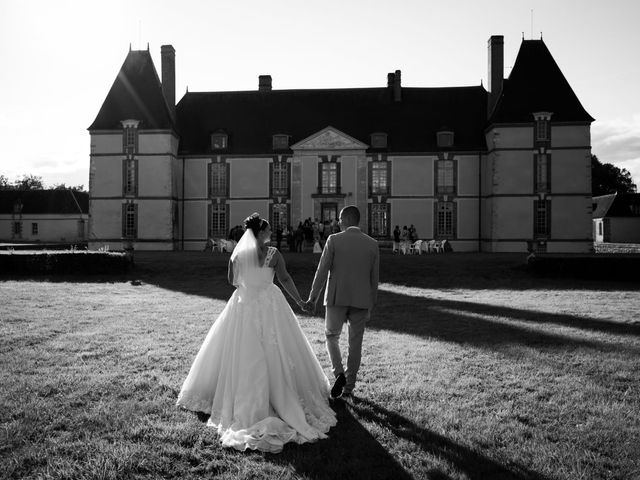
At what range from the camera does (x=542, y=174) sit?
1276 inches

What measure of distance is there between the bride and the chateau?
93.1 ft

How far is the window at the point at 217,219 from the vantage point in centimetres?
3503

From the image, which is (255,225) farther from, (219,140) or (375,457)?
(219,140)

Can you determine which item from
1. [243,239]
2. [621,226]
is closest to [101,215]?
[243,239]

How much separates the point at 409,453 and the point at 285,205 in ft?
100

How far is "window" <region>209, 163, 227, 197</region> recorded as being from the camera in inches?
1372

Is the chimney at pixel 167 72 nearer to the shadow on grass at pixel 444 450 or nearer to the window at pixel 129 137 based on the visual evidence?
the window at pixel 129 137

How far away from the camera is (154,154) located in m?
33.5

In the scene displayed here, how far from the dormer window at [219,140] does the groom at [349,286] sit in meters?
29.9

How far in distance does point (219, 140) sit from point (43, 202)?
1576 inches

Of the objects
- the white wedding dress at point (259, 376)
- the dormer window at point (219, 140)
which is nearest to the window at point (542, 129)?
the dormer window at point (219, 140)

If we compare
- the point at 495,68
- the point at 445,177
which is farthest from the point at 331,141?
the point at 495,68

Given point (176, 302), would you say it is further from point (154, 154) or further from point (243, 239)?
point (154, 154)

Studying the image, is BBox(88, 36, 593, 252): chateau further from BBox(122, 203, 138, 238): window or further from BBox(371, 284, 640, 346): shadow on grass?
BBox(371, 284, 640, 346): shadow on grass
